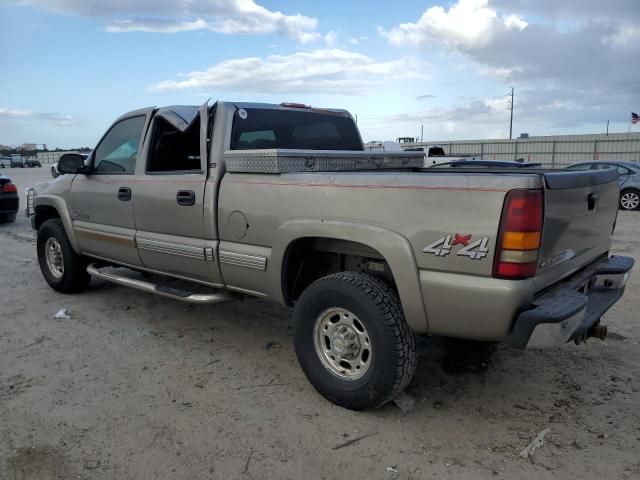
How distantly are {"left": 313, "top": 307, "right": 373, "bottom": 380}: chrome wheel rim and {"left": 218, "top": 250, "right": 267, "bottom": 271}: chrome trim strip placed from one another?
1.97 ft

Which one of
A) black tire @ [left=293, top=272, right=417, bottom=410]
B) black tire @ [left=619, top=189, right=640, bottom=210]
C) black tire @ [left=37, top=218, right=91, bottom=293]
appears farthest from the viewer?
black tire @ [left=619, top=189, right=640, bottom=210]

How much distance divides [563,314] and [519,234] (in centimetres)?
47

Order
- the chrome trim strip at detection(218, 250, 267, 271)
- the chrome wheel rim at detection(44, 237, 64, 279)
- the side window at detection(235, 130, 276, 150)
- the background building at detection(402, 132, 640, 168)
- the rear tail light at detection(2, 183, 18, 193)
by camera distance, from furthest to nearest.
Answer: the background building at detection(402, 132, 640, 168) < the rear tail light at detection(2, 183, 18, 193) < the chrome wheel rim at detection(44, 237, 64, 279) < the side window at detection(235, 130, 276, 150) < the chrome trim strip at detection(218, 250, 267, 271)

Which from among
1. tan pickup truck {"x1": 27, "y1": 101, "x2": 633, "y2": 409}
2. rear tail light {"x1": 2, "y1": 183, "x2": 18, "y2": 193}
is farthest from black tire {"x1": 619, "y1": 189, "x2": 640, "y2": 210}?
rear tail light {"x1": 2, "y1": 183, "x2": 18, "y2": 193}

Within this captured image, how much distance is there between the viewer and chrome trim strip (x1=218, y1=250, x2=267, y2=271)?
3.71 metres

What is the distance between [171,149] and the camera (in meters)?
4.91

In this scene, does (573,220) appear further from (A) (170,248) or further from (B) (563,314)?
(A) (170,248)

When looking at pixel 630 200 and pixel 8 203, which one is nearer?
pixel 8 203

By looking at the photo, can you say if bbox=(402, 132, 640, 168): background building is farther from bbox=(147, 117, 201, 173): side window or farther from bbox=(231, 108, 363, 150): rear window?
bbox=(147, 117, 201, 173): side window

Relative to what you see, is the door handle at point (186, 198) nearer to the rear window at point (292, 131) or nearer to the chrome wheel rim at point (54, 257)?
the rear window at point (292, 131)

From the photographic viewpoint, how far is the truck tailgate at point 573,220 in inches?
110

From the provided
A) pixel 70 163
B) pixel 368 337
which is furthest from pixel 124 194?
pixel 368 337

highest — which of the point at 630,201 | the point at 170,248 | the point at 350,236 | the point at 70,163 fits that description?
the point at 70,163

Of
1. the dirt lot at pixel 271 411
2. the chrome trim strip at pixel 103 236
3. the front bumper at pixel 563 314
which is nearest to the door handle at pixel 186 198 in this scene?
the chrome trim strip at pixel 103 236
